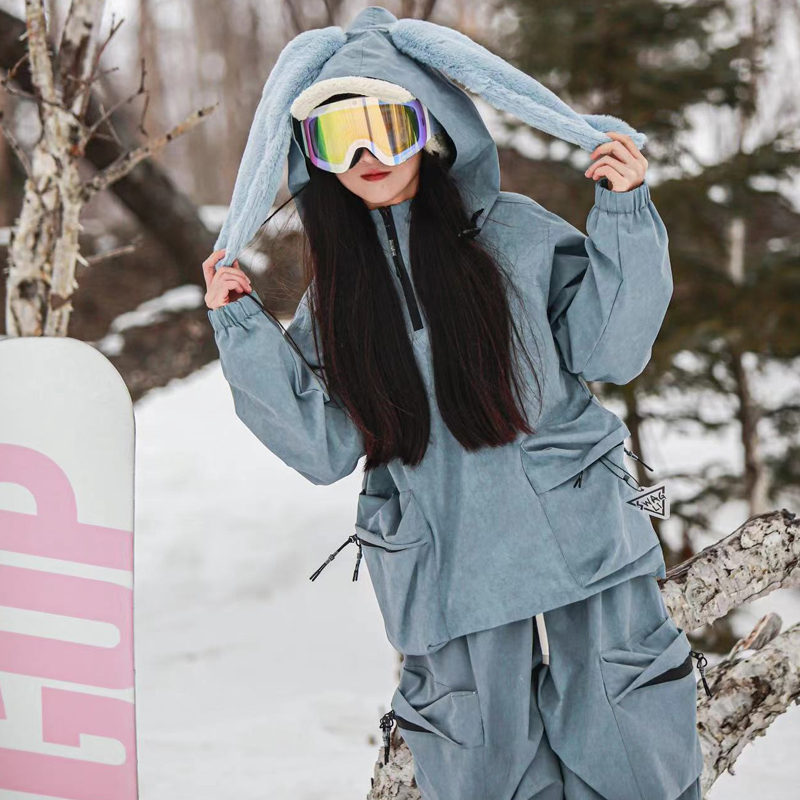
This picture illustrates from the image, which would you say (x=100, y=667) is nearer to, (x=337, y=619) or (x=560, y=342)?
(x=560, y=342)

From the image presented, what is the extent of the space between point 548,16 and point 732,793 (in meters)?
3.46

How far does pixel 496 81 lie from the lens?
1391 millimetres

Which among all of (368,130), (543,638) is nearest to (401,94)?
(368,130)

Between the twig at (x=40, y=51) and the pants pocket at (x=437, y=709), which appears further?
the twig at (x=40, y=51)

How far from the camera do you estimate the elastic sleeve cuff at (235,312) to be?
1.42m

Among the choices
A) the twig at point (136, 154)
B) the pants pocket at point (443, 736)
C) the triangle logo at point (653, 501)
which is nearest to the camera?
the pants pocket at point (443, 736)

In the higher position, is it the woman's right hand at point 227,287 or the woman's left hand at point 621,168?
the woman's left hand at point 621,168

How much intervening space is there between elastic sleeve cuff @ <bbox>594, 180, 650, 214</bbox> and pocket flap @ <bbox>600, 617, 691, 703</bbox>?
70 centimetres

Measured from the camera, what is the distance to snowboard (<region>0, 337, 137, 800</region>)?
5.61ft

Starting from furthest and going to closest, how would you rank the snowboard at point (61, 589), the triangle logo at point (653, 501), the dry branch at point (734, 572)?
the dry branch at point (734, 572)
the snowboard at point (61, 589)
the triangle logo at point (653, 501)

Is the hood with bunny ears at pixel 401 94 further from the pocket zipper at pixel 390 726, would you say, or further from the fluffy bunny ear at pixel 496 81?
the pocket zipper at pixel 390 726

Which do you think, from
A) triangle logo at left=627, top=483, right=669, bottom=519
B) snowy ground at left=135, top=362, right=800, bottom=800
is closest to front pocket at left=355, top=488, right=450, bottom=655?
triangle logo at left=627, top=483, right=669, bottom=519

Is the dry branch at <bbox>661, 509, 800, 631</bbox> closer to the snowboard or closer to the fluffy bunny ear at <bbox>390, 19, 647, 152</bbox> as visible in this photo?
the fluffy bunny ear at <bbox>390, 19, 647, 152</bbox>

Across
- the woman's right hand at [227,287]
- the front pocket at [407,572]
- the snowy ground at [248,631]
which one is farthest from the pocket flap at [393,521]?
the snowy ground at [248,631]
